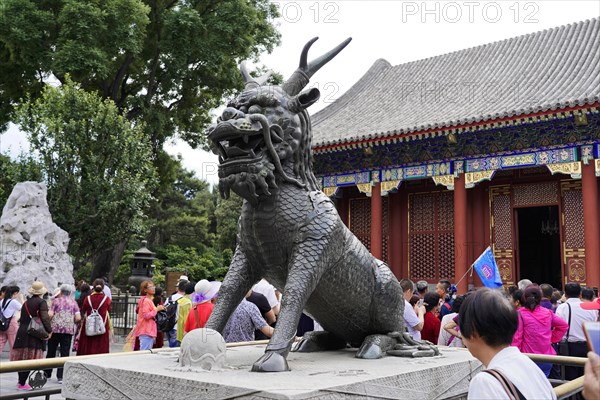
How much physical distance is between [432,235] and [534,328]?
9.54m

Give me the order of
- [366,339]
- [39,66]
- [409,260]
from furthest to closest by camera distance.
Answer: [39,66] < [409,260] < [366,339]

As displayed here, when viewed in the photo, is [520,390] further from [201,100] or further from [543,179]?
[201,100]

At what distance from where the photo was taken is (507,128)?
486 inches

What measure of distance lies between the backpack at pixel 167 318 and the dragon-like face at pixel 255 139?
5.11 meters

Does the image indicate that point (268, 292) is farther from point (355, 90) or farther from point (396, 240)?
point (355, 90)

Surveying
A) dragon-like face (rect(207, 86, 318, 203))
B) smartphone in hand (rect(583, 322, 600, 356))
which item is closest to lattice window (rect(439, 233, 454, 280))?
dragon-like face (rect(207, 86, 318, 203))

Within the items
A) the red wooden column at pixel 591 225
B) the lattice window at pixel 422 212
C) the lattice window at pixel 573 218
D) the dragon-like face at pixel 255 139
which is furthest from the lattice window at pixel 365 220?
the dragon-like face at pixel 255 139

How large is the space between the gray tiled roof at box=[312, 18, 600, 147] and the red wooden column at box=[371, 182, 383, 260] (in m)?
1.67

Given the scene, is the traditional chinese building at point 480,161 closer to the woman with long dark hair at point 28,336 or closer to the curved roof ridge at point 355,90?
the curved roof ridge at point 355,90

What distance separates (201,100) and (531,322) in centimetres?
1707

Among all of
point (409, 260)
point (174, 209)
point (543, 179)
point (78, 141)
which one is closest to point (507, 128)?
point (543, 179)

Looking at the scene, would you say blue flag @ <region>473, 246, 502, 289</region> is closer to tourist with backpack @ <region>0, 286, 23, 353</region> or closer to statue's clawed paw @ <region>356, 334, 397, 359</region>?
statue's clawed paw @ <region>356, 334, 397, 359</region>

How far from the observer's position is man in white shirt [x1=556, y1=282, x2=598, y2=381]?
5.96m

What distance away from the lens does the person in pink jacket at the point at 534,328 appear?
202 inches
